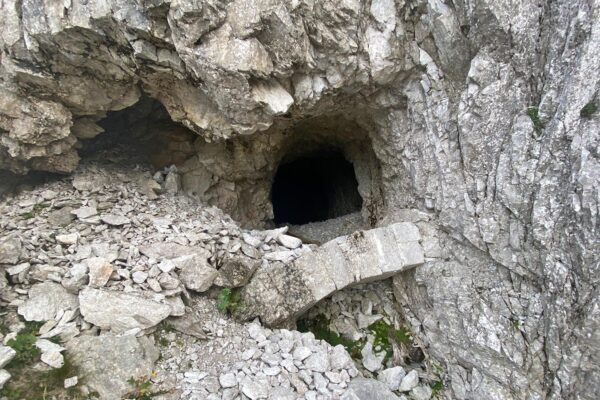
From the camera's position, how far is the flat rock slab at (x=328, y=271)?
22.0 feet

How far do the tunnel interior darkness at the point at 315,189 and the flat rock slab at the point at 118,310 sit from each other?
944cm

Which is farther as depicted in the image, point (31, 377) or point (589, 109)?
point (589, 109)

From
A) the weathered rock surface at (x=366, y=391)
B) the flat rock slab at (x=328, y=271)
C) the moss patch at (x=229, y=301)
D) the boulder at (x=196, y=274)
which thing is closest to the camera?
the weathered rock surface at (x=366, y=391)

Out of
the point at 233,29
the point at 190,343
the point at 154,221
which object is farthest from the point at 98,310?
the point at 233,29

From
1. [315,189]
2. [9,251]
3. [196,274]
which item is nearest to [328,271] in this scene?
[196,274]

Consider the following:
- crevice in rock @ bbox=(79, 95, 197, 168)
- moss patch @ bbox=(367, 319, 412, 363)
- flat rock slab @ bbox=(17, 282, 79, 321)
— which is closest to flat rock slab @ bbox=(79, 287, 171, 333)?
flat rock slab @ bbox=(17, 282, 79, 321)

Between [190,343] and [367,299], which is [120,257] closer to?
[190,343]

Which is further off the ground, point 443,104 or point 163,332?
point 443,104

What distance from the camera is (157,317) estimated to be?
5.71 metres

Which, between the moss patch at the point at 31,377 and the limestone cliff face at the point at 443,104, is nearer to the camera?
the moss patch at the point at 31,377

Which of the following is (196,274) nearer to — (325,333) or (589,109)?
(325,333)

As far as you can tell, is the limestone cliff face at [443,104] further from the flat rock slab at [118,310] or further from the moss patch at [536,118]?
the flat rock slab at [118,310]

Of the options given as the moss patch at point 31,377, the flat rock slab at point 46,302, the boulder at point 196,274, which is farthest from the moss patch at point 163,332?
the flat rock slab at point 46,302

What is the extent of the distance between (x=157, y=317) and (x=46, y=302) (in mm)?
1754
